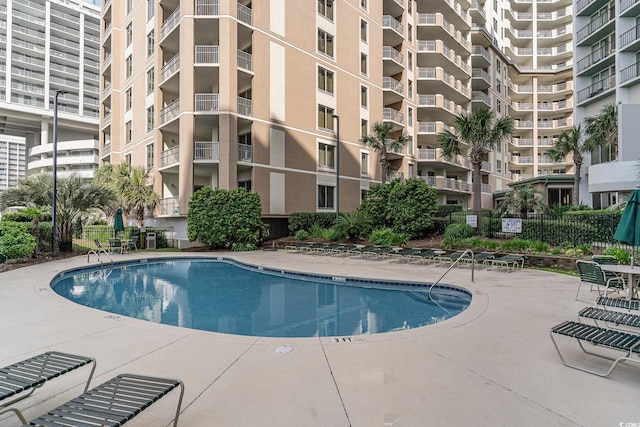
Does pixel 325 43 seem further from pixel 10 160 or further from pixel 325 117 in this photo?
pixel 10 160

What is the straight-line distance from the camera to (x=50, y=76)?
62.0 metres

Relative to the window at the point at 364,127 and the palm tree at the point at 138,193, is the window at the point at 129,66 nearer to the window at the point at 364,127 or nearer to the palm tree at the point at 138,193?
the palm tree at the point at 138,193

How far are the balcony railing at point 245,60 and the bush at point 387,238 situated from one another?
12953mm

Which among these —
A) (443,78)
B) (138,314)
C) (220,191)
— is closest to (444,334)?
(138,314)

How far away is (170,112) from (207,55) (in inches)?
167

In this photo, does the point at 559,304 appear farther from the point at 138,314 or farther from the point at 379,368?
the point at 138,314

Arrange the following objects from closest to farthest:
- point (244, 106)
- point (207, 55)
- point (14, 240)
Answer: point (14, 240) < point (207, 55) < point (244, 106)

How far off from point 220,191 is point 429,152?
22896mm

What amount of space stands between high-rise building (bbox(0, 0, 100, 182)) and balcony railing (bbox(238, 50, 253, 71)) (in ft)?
139

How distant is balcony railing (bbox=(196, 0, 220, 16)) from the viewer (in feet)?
69.3

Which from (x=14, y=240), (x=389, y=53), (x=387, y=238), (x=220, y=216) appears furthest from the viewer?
(x=389, y=53)

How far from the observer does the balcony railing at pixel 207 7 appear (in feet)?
69.3

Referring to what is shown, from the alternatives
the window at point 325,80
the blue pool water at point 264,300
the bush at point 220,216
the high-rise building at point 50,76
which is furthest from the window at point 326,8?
the high-rise building at point 50,76

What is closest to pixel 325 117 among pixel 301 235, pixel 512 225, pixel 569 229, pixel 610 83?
pixel 301 235
